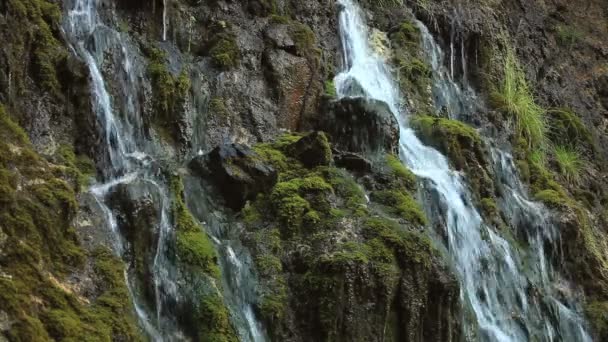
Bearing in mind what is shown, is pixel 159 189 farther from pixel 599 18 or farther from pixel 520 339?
pixel 599 18

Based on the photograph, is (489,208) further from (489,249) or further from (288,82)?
(288,82)

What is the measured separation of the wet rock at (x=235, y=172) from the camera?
755 centimetres

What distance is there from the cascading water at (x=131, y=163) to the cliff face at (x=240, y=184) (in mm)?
20

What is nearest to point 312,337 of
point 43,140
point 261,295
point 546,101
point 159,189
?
point 261,295

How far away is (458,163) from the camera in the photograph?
10.4 m

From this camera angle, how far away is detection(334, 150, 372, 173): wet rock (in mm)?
8664

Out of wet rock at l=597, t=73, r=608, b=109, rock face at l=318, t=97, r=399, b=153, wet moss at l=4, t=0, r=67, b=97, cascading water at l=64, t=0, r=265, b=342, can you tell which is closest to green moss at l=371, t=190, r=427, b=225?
rock face at l=318, t=97, r=399, b=153

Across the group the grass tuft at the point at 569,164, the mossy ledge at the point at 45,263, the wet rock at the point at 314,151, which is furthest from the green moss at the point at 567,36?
the mossy ledge at the point at 45,263

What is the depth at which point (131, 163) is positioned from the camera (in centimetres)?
759

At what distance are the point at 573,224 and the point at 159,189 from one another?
21.3 ft

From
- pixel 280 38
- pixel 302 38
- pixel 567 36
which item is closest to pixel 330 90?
pixel 302 38

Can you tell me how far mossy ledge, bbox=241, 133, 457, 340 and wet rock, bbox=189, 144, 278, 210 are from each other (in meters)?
0.12

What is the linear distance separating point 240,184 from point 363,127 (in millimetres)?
2372

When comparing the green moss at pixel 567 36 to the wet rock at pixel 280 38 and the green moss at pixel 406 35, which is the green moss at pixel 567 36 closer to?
the green moss at pixel 406 35
